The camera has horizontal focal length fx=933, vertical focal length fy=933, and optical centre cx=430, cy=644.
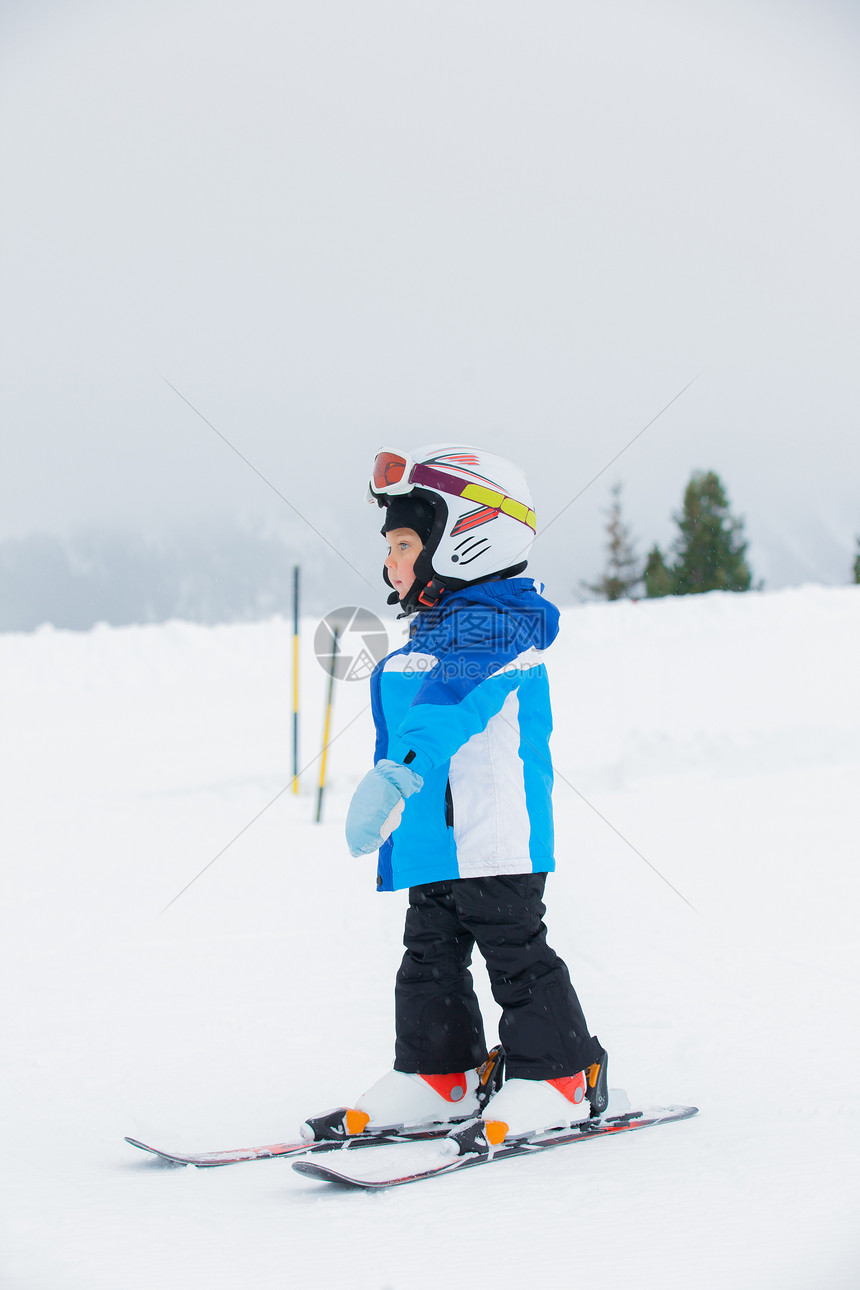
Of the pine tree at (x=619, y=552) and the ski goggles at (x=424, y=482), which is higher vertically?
the pine tree at (x=619, y=552)

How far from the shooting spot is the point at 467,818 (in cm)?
224

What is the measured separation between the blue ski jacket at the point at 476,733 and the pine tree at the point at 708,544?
36626 millimetres

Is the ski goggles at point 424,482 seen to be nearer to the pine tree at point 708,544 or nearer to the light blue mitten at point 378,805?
the light blue mitten at point 378,805

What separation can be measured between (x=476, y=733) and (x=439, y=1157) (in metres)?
0.93

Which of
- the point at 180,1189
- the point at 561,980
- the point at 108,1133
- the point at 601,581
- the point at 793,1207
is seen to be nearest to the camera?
the point at 793,1207

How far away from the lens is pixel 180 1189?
1.99 metres

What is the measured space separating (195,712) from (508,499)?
10.4m

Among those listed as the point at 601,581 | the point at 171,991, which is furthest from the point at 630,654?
the point at 601,581

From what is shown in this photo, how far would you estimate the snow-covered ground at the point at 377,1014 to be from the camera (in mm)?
1693

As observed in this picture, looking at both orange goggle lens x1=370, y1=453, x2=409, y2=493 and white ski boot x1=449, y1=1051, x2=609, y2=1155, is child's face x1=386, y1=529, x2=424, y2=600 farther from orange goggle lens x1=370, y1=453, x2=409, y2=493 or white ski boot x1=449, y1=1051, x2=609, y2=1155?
white ski boot x1=449, y1=1051, x2=609, y2=1155

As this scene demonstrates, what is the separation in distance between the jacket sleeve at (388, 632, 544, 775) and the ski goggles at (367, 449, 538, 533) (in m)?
0.43

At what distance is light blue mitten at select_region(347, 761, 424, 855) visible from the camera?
1.98 m

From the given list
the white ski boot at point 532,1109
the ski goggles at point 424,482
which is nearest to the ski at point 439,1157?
the white ski boot at point 532,1109

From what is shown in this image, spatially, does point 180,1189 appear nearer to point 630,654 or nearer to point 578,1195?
point 578,1195
